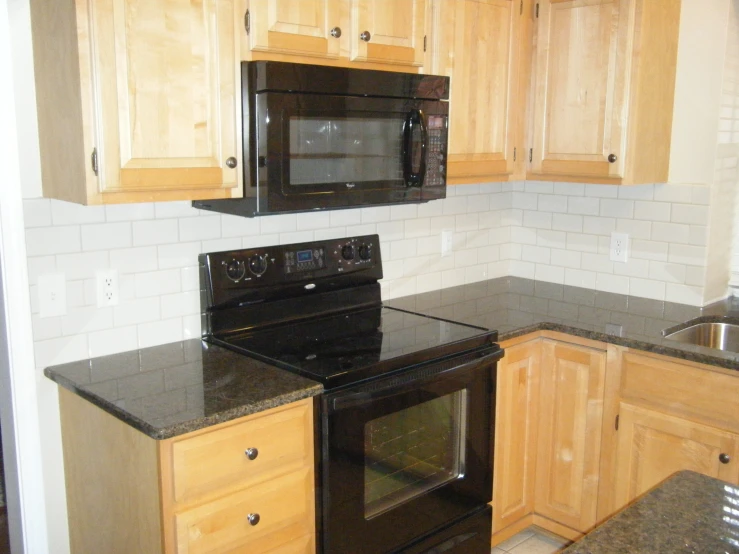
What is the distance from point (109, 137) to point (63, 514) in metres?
1.07

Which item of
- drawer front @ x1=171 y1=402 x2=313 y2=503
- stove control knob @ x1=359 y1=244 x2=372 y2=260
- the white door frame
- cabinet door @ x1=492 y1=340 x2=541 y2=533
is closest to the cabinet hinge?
the white door frame

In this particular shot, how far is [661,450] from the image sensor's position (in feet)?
7.61

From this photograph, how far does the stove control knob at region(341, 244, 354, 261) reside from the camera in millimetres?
2543

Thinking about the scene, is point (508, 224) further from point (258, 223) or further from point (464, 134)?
point (258, 223)

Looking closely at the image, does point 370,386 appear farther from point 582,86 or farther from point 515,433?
point 582,86

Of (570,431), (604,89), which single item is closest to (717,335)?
(570,431)

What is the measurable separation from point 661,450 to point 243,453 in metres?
1.37

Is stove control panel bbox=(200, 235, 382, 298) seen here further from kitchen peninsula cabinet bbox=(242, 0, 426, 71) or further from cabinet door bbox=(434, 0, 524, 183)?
kitchen peninsula cabinet bbox=(242, 0, 426, 71)

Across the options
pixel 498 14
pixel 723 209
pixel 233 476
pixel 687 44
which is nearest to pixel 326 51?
pixel 498 14

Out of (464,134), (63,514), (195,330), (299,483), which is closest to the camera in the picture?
(299,483)

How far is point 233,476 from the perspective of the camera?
171 cm

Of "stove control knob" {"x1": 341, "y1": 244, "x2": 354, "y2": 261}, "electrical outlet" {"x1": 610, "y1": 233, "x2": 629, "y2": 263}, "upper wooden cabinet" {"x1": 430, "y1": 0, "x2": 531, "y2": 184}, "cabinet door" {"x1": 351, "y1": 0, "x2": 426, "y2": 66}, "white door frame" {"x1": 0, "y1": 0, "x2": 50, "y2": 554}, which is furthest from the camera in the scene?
"electrical outlet" {"x1": 610, "y1": 233, "x2": 629, "y2": 263}

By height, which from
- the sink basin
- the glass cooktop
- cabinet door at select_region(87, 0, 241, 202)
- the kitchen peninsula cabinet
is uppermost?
the kitchen peninsula cabinet

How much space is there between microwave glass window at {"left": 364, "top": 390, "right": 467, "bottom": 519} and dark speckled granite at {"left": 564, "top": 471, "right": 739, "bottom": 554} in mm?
862
